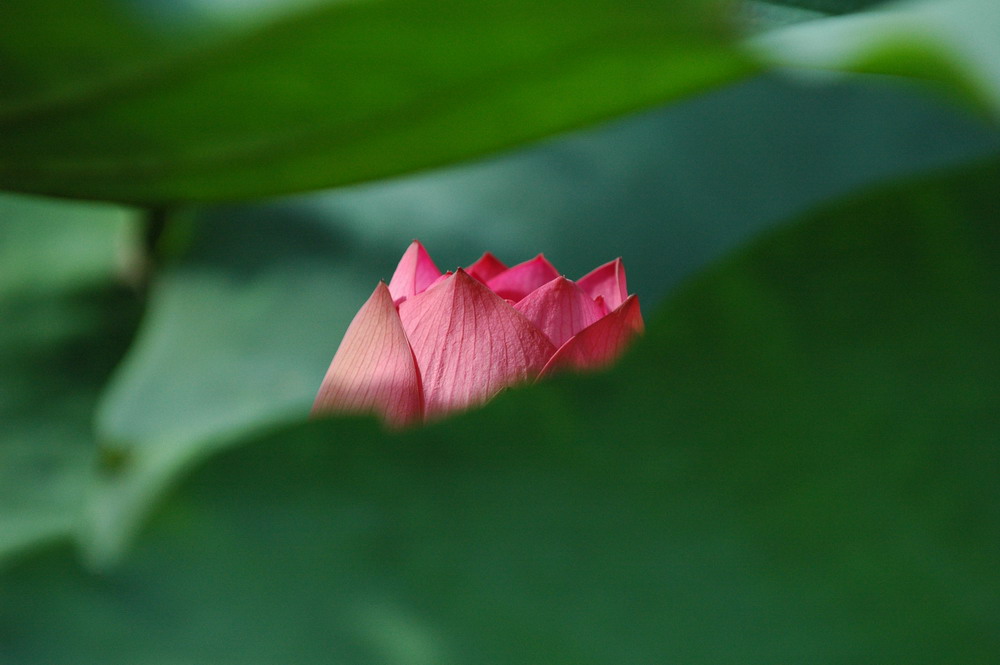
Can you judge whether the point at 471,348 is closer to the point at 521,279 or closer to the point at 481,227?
the point at 521,279

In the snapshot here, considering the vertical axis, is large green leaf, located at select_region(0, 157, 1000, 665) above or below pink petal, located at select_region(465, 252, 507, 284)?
below

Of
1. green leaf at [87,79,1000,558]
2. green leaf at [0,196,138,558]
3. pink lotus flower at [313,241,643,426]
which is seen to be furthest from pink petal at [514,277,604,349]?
green leaf at [0,196,138,558]

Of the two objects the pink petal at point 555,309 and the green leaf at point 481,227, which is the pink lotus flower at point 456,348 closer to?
the pink petal at point 555,309

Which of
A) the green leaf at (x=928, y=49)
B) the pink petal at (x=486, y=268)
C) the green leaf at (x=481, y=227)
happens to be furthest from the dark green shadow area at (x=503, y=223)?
the green leaf at (x=928, y=49)

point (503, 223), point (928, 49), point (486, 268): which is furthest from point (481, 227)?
point (928, 49)

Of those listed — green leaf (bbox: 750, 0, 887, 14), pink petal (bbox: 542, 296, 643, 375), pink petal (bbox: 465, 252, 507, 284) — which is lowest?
pink petal (bbox: 542, 296, 643, 375)

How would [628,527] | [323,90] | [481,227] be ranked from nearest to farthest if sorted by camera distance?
[628,527] → [323,90] → [481,227]

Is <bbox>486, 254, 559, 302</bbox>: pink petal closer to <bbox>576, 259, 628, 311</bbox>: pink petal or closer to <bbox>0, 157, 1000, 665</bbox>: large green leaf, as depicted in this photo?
<bbox>576, 259, 628, 311</bbox>: pink petal
